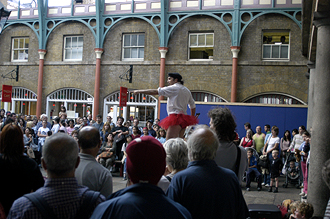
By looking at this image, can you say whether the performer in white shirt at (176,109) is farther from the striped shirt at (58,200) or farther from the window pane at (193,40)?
the window pane at (193,40)

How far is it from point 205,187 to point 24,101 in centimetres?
1978

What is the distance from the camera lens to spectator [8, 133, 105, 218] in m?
1.91

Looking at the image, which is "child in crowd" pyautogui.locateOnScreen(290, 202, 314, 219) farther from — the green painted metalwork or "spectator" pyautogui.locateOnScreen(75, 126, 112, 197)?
the green painted metalwork

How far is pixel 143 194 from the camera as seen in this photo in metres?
1.71

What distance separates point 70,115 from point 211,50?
8.93 meters

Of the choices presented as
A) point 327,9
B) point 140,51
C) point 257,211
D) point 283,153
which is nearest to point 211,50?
point 140,51

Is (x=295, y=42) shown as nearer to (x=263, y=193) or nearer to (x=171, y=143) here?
(x=263, y=193)

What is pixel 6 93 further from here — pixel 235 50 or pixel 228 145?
pixel 228 145

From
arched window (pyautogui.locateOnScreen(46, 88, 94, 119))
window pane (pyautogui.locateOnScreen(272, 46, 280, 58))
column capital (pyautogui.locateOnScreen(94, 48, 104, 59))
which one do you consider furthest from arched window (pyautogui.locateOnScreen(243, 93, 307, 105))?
arched window (pyautogui.locateOnScreen(46, 88, 94, 119))

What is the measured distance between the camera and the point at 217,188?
2.38m

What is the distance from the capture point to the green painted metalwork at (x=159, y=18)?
16.4 meters

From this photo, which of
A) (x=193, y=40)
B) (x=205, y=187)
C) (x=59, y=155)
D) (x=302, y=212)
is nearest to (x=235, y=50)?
(x=193, y=40)

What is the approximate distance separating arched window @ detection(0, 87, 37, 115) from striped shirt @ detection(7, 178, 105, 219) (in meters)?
18.9

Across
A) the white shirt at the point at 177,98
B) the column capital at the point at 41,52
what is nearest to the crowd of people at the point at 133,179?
the white shirt at the point at 177,98
